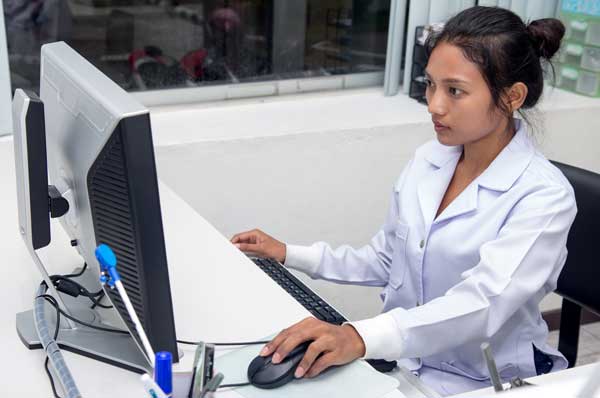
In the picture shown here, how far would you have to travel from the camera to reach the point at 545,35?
1.40 metres

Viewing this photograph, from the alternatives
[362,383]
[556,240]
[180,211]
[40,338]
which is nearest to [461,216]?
[556,240]

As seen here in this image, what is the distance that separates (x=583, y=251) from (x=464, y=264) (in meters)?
0.30

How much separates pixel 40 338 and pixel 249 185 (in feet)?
3.50

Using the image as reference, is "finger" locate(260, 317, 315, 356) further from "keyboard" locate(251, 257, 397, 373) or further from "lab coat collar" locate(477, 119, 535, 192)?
"lab coat collar" locate(477, 119, 535, 192)

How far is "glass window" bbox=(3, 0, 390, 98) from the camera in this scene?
7.29ft

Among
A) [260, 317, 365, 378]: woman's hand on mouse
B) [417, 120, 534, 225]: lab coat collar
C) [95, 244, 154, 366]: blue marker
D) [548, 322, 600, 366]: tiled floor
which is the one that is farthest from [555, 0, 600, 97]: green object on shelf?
[95, 244, 154, 366]: blue marker

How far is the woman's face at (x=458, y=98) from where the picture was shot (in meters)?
1.35

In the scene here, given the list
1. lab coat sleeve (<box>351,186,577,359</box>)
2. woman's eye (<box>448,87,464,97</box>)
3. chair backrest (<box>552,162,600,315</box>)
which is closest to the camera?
lab coat sleeve (<box>351,186,577,359</box>)

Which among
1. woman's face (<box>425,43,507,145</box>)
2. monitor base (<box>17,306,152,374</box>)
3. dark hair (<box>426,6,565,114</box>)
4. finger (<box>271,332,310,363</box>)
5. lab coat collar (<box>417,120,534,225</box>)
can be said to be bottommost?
monitor base (<box>17,306,152,374</box>)

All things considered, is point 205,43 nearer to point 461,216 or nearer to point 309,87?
point 309,87

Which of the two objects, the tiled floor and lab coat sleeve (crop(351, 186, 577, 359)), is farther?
the tiled floor

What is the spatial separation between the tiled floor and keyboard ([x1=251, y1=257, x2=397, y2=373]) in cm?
123

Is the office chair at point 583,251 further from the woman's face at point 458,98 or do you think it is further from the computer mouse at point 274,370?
the computer mouse at point 274,370

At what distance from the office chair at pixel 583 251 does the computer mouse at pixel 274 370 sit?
0.68 meters
